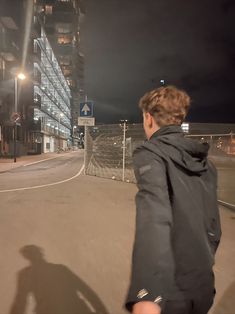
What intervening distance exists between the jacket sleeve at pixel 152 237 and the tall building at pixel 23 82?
97.1ft

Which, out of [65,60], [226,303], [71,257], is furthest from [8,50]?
[65,60]

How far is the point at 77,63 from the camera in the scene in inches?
7377

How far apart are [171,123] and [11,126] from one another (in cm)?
4425

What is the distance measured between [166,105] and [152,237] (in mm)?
676

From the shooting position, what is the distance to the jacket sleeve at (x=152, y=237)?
1.66m

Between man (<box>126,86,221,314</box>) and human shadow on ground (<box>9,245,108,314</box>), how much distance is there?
86.6 inches

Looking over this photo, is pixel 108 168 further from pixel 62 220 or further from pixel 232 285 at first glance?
pixel 232 285

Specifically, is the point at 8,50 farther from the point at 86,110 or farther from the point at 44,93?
the point at 44,93

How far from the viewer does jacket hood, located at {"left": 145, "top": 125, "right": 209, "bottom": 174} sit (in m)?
1.85

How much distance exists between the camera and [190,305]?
5.96ft

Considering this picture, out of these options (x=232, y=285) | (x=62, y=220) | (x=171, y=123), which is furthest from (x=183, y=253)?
(x=62, y=220)

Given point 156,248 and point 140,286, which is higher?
point 156,248

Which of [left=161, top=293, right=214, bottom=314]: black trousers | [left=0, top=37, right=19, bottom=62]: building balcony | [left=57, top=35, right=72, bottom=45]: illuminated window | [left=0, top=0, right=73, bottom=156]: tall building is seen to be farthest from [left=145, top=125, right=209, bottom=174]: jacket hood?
[left=57, top=35, right=72, bottom=45]: illuminated window

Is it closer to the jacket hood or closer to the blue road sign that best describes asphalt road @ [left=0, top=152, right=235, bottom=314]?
the jacket hood
